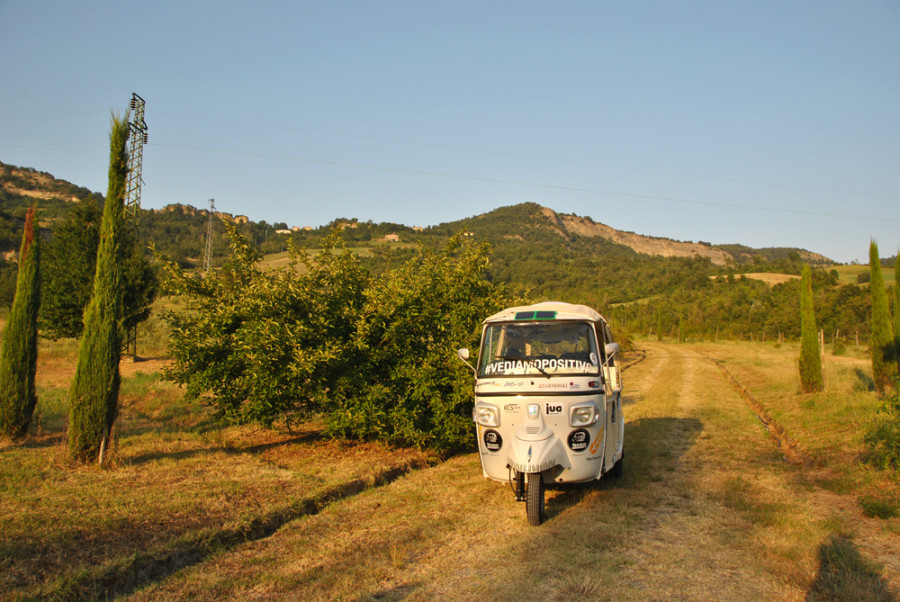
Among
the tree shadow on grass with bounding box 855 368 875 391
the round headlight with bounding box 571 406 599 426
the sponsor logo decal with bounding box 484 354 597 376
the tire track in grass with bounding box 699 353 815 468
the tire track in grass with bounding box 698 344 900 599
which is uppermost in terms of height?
the sponsor logo decal with bounding box 484 354 597 376

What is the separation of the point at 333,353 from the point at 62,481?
4100mm

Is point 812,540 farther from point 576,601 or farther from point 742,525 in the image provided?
point 576,601

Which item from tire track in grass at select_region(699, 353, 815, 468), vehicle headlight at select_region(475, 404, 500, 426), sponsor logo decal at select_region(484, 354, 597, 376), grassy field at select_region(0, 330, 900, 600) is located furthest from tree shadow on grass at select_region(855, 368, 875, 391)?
vehicle headlight at select_region(475, 404, 500, 426)

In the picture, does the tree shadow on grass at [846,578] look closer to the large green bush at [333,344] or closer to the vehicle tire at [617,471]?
the vehicle tire at [617,471]

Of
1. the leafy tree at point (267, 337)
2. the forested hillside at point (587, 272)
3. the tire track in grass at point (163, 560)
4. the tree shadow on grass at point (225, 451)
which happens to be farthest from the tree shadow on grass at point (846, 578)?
the forested hillside at point (587, 272)

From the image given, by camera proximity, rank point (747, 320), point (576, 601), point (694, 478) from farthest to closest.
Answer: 1. point (747, 320)
2. point (694, 478)
3. point (576, 601)

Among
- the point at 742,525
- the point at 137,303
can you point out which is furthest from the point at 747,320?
the point at 742,525

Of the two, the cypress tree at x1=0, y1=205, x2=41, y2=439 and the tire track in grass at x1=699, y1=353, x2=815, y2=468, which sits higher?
the cypress tree at x1=0, y1=205, x2=41, y2=439

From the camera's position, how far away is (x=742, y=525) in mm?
6641

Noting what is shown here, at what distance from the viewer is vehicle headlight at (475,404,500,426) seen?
722 cm

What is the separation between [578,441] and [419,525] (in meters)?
2.19

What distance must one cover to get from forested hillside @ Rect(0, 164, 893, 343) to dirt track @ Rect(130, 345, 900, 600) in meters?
34.8

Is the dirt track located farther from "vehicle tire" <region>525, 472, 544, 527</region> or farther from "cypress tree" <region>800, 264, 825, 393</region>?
"cypress tree" <region>800, 264, 825, 393</region>

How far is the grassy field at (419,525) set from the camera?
16.1ft
